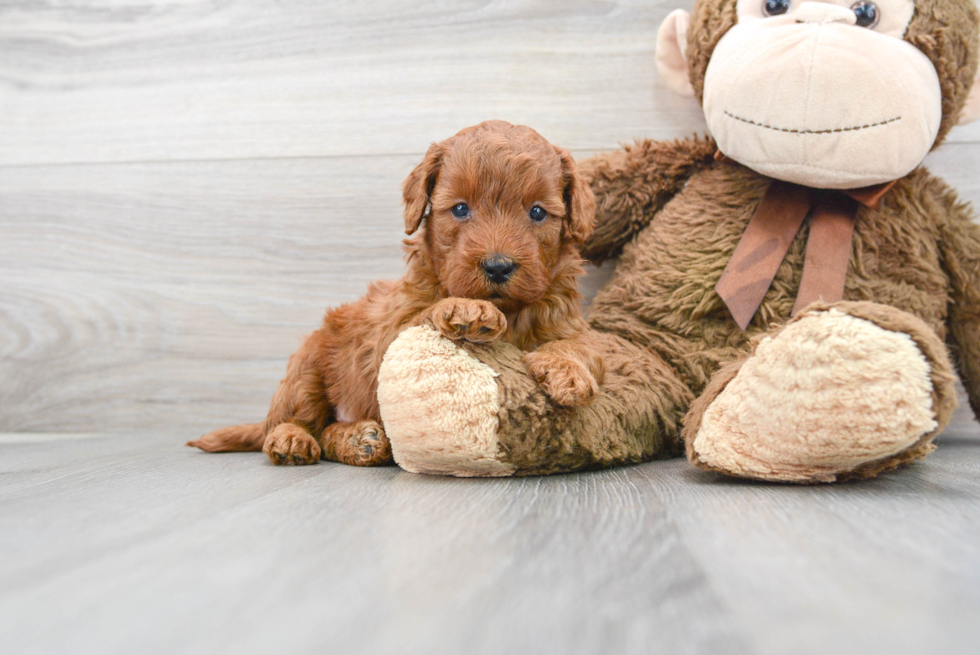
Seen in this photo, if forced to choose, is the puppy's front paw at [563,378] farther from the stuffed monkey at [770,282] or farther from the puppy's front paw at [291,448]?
the puppy's front paw at [291,448]

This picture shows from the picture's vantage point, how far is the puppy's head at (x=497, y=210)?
1119 millimetres

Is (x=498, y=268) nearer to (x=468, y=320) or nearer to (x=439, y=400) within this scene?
(x=468, y=320)

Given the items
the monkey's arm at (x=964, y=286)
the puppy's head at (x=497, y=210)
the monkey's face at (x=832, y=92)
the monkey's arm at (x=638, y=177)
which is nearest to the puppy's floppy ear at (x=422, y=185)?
the puppy's head at (x=497, y=210)

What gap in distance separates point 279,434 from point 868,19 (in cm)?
135

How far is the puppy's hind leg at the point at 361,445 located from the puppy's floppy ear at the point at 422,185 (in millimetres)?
396

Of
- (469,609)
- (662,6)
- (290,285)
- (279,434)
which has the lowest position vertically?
(279,434)

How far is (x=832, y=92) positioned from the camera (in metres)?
1.21

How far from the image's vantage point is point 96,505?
98cm

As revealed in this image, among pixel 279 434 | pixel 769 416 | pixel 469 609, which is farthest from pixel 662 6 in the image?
pixel 469 609

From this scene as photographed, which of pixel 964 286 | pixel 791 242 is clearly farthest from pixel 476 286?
pixel 964 286

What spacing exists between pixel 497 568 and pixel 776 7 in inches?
47.4

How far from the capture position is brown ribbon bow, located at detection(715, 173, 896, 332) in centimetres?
133

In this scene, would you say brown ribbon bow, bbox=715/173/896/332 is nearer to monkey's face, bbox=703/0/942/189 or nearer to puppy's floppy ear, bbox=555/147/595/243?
A: monkey's face, bbox=703/0/942/189

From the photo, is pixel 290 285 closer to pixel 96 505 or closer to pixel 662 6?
pixel 96 505
